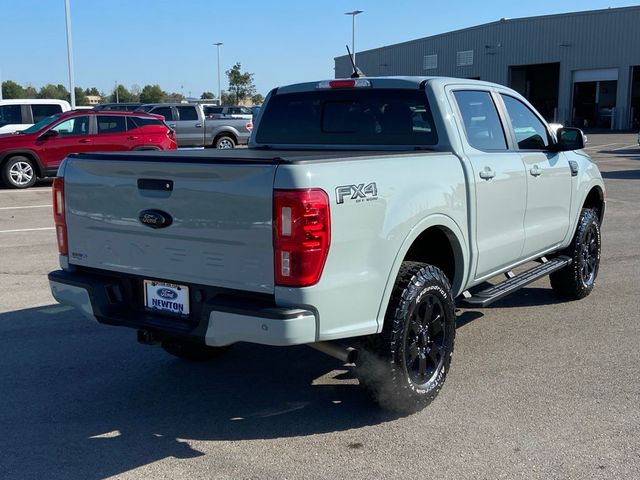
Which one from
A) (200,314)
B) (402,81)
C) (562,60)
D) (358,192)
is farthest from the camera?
(562,60)

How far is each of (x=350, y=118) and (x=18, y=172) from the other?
41.7ft

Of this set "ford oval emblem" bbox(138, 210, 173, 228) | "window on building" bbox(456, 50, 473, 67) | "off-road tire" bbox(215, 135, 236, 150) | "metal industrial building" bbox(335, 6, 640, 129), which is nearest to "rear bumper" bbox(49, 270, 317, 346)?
"ford oval emblem" bbox(138, 210, 173, 228)

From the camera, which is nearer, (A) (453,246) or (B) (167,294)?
(B) (167,294)

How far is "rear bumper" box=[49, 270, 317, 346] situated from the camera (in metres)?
3.38

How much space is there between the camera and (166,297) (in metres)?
3.84

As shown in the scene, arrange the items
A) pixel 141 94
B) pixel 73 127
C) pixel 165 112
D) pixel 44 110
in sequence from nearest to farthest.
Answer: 1. pixel 73 127
2. pixel 44 110
3. pixel 165 112
4. pixel 141 94

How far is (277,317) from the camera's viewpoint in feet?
11.0

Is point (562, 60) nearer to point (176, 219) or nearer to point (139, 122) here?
point (139, 122)

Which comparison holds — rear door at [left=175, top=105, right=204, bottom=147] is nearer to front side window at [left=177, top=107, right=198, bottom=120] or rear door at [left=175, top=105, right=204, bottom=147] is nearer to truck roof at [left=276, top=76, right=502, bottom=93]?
front side window at [left=177, top=107, right=198, bottom=120]

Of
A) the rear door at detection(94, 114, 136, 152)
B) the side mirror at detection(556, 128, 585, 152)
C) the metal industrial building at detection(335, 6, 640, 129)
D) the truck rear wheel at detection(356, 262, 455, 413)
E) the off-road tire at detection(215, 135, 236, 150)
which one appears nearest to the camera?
the truck rear wheel at detection(356, 262, 455, 413)

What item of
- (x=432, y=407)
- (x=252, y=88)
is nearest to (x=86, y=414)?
(x=432, y=407)

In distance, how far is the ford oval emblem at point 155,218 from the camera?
3.71 meters

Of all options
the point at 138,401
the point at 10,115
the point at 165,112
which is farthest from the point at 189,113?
the point at 138,401

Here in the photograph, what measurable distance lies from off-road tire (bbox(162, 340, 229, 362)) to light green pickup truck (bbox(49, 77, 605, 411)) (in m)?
0.02
